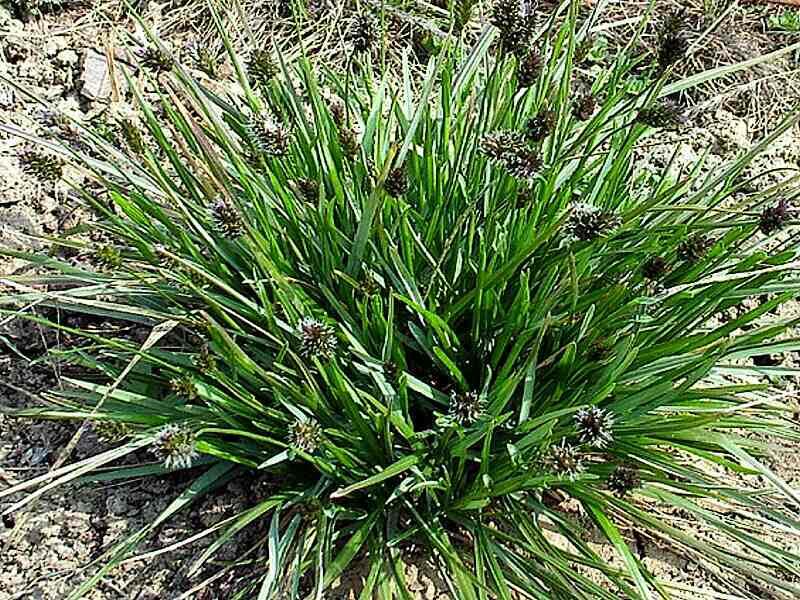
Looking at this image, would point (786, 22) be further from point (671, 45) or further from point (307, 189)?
point (307, 189)

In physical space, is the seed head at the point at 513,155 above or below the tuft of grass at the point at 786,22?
below

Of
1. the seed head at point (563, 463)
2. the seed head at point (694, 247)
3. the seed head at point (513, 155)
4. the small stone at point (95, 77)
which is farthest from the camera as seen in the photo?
the small stone at point (95, 77)

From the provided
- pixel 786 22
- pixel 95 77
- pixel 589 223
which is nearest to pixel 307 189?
pixel 589 223

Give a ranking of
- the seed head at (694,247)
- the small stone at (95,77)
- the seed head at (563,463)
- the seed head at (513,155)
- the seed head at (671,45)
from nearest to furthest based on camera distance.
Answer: the seed head at (563,463) → the seed head at (513,155) → the seed head at (671,45) → the seed head at (694,247) → the small stone at (95,77)

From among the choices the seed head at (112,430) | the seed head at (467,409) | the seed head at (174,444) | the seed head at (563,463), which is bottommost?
the seed head at (112,430)

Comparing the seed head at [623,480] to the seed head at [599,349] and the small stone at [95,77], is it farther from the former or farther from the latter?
the small stone at [95,77]

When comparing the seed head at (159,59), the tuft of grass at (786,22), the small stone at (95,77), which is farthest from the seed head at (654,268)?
the small stone at (95,77)
